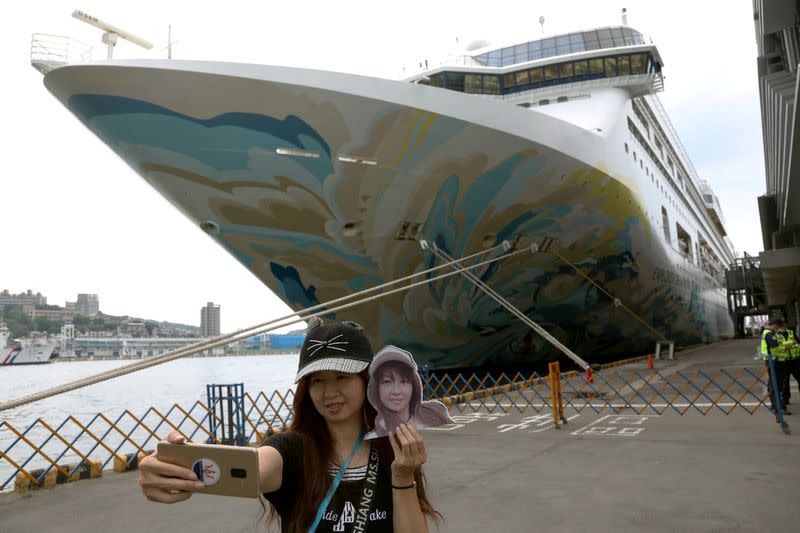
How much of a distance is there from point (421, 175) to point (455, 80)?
8047mm

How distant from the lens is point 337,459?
184 cm

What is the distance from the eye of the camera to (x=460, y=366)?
1480cm

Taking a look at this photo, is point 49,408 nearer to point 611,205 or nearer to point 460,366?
point 460,366

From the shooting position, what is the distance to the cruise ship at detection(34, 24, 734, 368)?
29.5 feet

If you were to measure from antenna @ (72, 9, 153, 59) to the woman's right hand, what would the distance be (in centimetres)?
875

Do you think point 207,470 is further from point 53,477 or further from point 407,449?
point 53,477

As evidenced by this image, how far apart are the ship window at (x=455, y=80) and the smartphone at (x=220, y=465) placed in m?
17.0

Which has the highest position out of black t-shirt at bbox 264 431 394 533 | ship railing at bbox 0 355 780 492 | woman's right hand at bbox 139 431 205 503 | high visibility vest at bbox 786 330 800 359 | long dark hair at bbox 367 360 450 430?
long dark hair at bbox 367 360 450 430

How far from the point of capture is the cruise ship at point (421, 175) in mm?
9000

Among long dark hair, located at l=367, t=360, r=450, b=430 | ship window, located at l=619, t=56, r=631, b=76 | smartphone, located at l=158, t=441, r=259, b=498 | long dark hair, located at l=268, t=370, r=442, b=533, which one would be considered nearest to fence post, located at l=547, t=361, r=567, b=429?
long dark hair, located at l=268, t=370, r=442, b=533

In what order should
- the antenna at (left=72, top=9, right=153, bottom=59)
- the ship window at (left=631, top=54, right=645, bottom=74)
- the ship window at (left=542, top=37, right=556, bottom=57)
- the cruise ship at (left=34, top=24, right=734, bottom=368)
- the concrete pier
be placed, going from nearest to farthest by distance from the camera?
the concrete pier, the antenna at (left=72, top=9, right=153, bottom=59), the cruise ship at (left=34, top=24, right=734, bottom=368), the ship window at (left=631, top=54, right=645, bottom=74), the ship window at (left=542, top=37, right=556, bottom=57)

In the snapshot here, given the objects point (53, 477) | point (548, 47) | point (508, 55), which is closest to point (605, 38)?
point (548, 47)

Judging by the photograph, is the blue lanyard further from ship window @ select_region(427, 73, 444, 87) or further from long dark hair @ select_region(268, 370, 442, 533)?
ship window @ select_region(427, 73, 444, 87)

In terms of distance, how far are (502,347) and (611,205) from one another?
4.40 metres
